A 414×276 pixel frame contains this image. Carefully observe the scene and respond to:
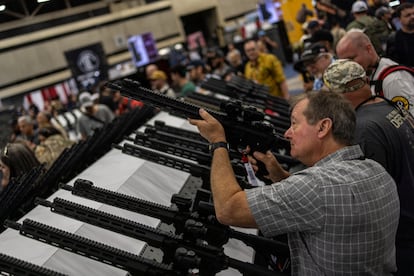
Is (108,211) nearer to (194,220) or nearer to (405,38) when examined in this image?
(194,220)

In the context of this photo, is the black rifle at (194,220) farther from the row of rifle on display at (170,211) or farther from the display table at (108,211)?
the display table at (108,211)

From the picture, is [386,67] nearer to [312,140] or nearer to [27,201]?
[312,140]

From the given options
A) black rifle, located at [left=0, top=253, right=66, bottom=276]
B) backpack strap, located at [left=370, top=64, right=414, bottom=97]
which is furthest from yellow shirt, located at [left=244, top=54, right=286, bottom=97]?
black rifle, located at [left=0, top=253, right=66, bottom=276]

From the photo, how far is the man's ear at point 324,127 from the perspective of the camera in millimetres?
1521

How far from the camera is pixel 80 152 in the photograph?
295 centimetres

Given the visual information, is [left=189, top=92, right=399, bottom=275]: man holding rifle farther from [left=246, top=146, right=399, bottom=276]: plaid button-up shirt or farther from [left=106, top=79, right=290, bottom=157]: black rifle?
[left=106, top=79, right=290, bottom=157]: black rifle

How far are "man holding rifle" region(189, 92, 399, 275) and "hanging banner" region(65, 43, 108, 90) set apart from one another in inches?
464

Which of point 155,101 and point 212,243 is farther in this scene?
point 155,101

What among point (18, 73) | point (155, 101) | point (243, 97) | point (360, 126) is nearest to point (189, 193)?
point (155, 101)

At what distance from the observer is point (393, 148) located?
2041 millimetres

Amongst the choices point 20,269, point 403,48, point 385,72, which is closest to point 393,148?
point 385,72

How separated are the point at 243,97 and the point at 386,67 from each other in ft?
6.00

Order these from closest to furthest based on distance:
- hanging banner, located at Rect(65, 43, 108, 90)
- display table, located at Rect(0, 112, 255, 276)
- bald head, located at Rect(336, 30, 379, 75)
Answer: display table, located at Rect(0, 112, 255, 276)
bald head, located at Rect(336, 30, 379, 75)
hanging banner, located at Rect(65, 43, 108, 90)

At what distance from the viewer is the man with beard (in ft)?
11.0
